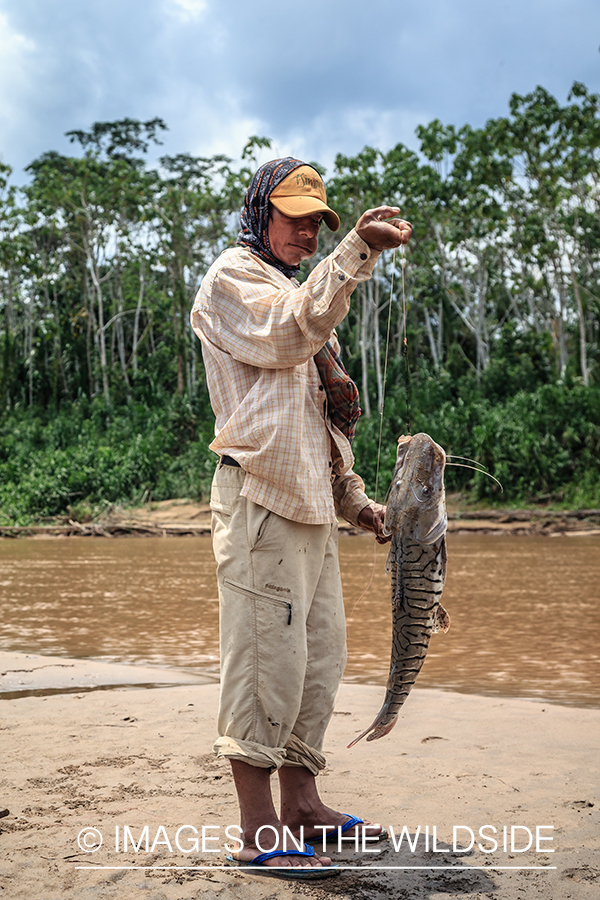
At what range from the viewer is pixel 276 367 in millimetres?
2426

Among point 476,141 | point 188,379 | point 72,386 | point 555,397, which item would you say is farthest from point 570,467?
point 72,386

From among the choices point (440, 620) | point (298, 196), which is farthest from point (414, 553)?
point (298, 196)

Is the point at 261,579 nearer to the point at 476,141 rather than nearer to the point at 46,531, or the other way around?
the point at 46,531

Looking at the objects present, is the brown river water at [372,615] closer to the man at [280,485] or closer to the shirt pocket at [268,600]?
the man at [280,485]

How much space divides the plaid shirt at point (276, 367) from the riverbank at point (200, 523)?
46.1 ft

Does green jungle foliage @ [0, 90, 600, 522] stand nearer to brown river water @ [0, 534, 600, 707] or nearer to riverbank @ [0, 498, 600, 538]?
riverbank @ [0, 498, 600, 538]

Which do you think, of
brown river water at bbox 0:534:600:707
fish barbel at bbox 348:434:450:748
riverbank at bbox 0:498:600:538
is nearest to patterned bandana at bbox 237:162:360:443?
fish barbel at bbox 348:434:450:748

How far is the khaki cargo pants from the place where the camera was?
2.38 m

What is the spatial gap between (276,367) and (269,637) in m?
0.77

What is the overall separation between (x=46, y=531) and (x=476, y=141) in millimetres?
16343

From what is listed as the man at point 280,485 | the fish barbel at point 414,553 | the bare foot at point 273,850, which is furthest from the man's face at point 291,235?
the bare foot at point 273,850

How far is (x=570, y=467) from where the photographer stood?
19109 millimetres

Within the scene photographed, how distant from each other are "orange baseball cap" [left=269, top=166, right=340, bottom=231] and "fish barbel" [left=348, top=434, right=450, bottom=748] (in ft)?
2.45

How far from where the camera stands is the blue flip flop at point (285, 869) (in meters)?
2.29
